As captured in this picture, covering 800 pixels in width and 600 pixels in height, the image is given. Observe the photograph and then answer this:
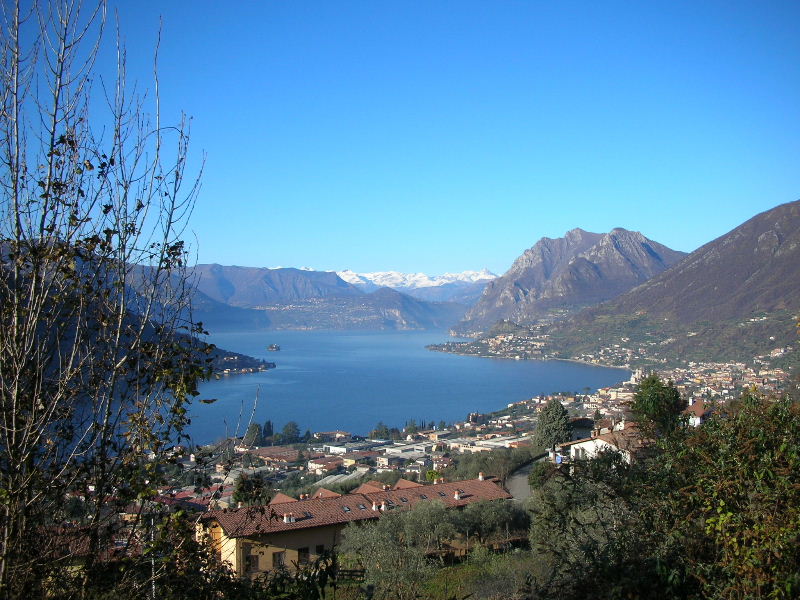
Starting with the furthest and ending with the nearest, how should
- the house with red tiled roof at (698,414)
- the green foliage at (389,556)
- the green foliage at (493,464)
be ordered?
the green foliage at (493,464), the house with red tiled roof at (698,414), the green foliage at (389,556)

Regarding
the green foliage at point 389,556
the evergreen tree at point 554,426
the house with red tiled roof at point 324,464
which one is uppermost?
the green foliage at point 389,556

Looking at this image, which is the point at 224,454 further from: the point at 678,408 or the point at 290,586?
the point at 678,408

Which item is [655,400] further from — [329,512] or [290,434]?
[290,434]

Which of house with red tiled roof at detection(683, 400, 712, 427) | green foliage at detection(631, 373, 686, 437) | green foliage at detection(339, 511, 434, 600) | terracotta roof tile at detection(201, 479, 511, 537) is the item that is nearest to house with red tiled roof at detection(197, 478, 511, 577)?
terracotta roof tile at detection(201, 479, 511, 537)

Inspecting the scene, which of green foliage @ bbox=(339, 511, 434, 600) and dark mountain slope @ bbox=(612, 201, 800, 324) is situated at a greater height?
dark mountain slope @ bbox=(612, 201, 800, 324)

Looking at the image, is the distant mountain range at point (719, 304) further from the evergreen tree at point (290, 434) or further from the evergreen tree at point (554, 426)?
the evergreen tree at point (554, 426)

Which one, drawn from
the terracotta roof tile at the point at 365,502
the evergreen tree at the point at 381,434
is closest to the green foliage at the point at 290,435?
the evergreen tree at the point at 381,434

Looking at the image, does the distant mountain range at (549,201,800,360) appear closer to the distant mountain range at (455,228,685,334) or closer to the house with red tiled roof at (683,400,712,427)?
the distant mountain range at (455,228,685,334)
